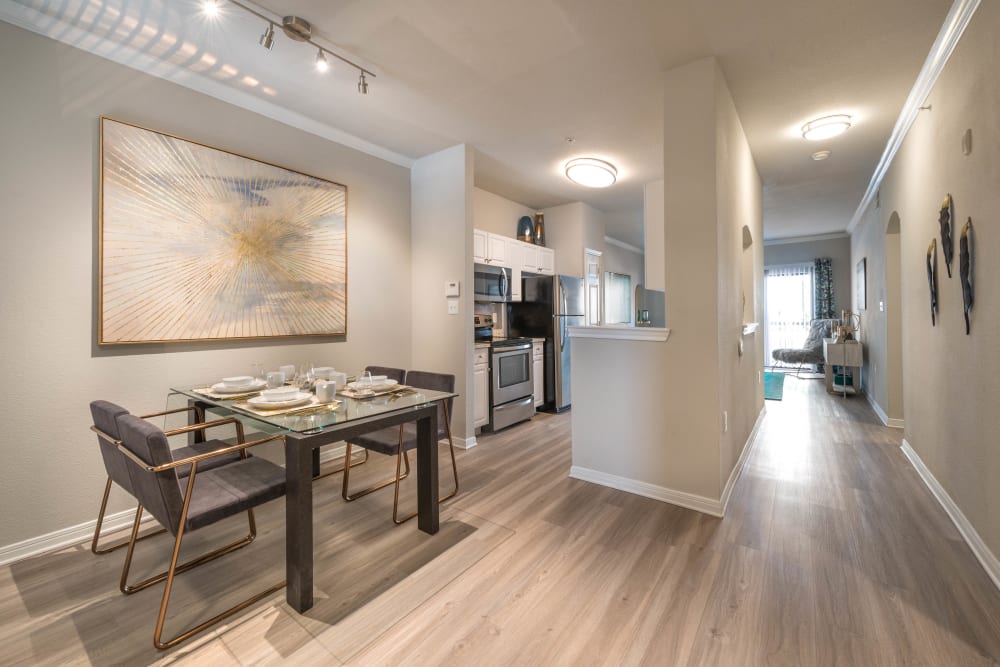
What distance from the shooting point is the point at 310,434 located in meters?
1.67

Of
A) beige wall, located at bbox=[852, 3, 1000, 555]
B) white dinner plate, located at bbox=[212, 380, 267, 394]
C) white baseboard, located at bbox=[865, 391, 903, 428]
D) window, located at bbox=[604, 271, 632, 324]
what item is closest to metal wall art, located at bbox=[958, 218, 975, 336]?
beige wall, located at bbox=[852, 3, 1000, 555]

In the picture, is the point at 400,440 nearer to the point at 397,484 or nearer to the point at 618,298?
the point at 397,484

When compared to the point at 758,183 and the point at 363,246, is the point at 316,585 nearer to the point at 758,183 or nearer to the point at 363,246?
the point at 363,246

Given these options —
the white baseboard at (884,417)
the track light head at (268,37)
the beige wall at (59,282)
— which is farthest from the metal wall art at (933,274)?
the beige wall at (59,282)

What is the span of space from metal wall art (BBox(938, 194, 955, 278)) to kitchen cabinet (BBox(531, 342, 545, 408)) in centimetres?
321

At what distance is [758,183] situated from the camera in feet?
14.1

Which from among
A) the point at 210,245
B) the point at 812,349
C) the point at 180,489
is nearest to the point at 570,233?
the point at 210,245

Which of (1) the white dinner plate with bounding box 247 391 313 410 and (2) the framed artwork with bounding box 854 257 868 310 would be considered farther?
(2) the framed artwork with bounding box 854 257 868 310

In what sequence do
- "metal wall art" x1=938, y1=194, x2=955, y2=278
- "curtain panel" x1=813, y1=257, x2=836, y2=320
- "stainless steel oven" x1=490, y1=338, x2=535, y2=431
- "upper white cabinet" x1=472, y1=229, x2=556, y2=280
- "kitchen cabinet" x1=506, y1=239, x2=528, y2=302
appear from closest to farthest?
"metal wall art" x1=938, y1=194, x2=955, y2=278
"stainless steel oven" x1=490, y1=338, x2=535, y2=431
"upper white cabinet" x1=472, y1=229, x2=556, y2=280
"kitchen cabinet" x1=506, y1=239, x2=528, y2=302
"curtain panel" x1=813, y1=257, x2=836, y2=320

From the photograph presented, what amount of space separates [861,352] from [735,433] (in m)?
4.25

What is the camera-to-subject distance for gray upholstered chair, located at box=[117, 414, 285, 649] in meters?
1.46

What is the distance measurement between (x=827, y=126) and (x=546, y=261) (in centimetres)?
292

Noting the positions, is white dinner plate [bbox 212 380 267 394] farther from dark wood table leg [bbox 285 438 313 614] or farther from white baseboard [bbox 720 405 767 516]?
white baseboard [bbox 720 405 767 516]

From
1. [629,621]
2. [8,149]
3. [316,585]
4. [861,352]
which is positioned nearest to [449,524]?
[316,585]
